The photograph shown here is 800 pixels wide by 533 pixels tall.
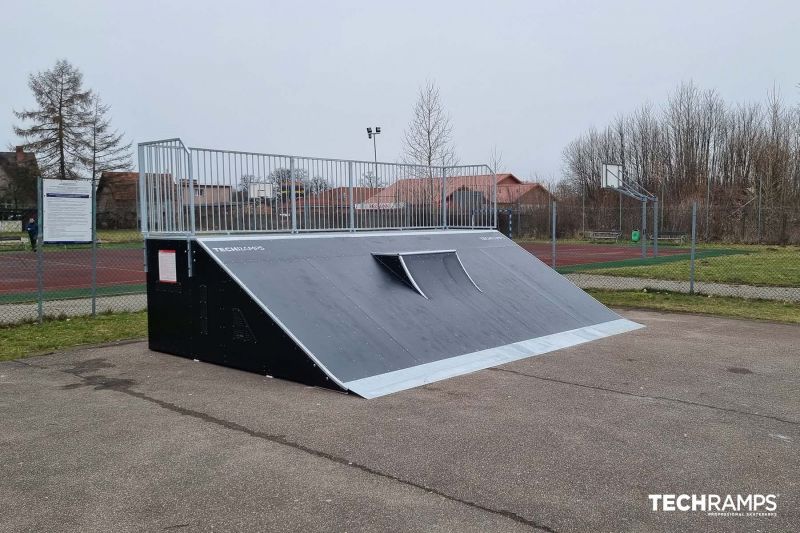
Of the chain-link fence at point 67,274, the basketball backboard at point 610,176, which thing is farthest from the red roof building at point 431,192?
the basketball backboard at point 610,176

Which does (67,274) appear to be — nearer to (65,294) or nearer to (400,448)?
(65,294)

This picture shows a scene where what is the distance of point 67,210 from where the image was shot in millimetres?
11359

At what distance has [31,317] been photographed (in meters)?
11.8

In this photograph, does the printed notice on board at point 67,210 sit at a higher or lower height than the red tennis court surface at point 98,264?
higher

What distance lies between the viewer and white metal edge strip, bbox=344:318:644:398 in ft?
21.9

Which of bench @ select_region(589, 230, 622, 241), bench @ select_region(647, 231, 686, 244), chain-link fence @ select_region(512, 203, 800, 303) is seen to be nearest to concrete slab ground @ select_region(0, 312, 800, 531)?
chain-link fence @ select_region(512, 203, 800, 303)

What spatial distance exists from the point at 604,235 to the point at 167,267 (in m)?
35.6

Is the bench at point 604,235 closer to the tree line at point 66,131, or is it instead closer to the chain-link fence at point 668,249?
the chain-link fence at point 668,249

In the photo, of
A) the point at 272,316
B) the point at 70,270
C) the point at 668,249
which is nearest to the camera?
A: the point at 272,316

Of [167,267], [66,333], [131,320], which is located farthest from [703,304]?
[66,333]

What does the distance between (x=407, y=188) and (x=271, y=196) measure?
366 centimetres

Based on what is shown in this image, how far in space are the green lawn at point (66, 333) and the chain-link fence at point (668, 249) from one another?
32.6ft

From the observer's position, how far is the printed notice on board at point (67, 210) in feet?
36.6

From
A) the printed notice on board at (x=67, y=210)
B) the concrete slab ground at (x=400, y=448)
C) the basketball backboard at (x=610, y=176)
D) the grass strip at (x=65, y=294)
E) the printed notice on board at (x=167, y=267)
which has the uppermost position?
the basketball backboard at (x=610, y=176)
